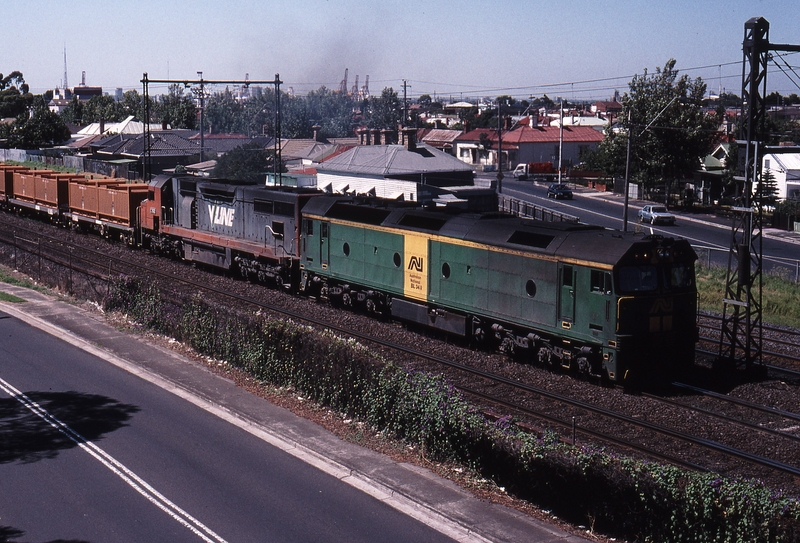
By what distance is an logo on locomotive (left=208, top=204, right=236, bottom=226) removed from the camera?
34037 millimetres

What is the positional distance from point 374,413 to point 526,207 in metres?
38.1

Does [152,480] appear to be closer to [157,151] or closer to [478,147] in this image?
[157,151]

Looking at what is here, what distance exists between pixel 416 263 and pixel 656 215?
41591 mm

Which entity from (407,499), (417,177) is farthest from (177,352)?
(417,177)

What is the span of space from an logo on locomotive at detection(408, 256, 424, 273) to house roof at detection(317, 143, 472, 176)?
33.7 m

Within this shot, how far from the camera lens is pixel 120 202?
41562 millimetres

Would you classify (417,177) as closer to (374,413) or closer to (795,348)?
(795,348)

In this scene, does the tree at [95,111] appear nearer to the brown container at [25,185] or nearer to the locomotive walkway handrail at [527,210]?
the brown container at [25,185]

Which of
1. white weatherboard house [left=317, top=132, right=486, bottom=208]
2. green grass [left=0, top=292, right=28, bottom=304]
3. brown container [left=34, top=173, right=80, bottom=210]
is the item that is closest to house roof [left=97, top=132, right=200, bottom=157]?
white weatherboard house [left=317, top=132, right=486, bottom=208]

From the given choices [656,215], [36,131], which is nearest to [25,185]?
[656,215]

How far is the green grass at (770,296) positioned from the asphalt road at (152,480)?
861 inches

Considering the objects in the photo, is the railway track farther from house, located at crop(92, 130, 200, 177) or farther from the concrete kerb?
house, located at crop(92, 130, 200, 177)

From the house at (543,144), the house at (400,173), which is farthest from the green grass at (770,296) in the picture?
the house at (543,144)

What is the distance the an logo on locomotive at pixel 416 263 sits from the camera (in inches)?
954
